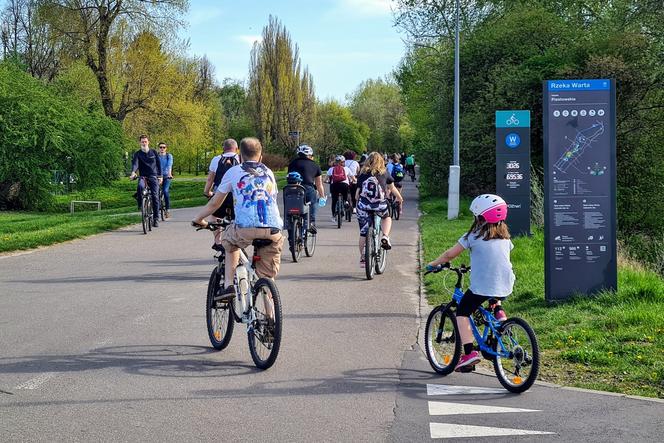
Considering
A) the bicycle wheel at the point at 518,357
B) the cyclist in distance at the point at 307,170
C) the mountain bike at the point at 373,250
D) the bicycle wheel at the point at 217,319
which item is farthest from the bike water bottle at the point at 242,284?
the cyclist in distance at the point at 307,170

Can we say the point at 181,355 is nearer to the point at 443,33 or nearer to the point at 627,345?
the point at 627,345

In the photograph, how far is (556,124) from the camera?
33.4 feet

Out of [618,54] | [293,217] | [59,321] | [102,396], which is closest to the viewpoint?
[102,396]

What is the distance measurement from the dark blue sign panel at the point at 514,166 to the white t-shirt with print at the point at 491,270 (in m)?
11.7

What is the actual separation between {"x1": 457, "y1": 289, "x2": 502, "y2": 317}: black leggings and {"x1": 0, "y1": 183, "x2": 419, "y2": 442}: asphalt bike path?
2.41 feet

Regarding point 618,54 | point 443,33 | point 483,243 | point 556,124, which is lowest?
point 483,243

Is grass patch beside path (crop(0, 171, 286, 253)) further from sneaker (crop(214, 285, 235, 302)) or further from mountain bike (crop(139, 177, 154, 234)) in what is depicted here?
sneaker (crop(214, 285, 235, 302))

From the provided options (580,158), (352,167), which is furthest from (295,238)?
(352,167)

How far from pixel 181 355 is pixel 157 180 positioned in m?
11.8

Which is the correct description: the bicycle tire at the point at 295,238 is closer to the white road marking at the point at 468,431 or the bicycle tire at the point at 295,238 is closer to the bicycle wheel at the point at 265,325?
the bicycle wheel at the point at 265,325

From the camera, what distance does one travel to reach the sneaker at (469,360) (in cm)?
703

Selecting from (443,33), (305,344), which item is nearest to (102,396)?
(305,344)

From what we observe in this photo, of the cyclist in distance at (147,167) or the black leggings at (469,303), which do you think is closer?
the black leggings at (469,303)

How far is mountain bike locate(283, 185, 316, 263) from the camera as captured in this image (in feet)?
47.6
